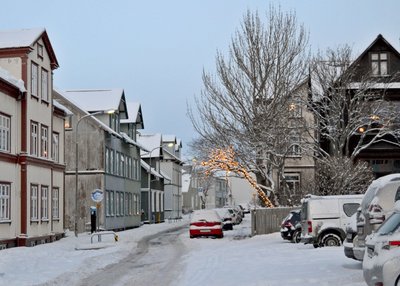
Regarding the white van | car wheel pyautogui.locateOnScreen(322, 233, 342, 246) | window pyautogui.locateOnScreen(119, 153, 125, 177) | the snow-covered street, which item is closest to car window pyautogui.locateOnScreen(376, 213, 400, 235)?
the snow-covered street

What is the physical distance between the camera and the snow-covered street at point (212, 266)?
15727mm

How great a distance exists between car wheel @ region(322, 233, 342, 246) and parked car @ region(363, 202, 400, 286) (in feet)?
40.4

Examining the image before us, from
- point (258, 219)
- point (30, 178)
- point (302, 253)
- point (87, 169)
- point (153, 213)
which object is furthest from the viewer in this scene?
point (153, 213)

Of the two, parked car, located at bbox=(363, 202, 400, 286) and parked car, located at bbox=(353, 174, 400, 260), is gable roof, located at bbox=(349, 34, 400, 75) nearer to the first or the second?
parked car, located at bbox=(353, 174, 400, 260)

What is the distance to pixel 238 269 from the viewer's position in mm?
18500

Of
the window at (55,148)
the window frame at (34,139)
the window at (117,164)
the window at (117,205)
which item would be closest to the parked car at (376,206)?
the window frame at (34,139)

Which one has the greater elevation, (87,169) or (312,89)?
(312,89)

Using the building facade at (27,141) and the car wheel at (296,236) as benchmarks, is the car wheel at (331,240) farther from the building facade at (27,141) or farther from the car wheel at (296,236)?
the building facade at (27,141)

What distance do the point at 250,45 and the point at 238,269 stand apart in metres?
20.5

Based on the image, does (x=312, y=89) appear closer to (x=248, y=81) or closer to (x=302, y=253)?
(x=248, y=81)

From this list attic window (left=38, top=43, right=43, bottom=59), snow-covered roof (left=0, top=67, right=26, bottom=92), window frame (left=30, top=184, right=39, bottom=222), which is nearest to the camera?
snow-covered roof (left=0, top=67, right=26, bottom=92)

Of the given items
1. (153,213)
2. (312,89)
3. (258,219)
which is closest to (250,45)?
(312,89)

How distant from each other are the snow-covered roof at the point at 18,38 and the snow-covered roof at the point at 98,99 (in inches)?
653

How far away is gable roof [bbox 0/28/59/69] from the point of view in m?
32.6
